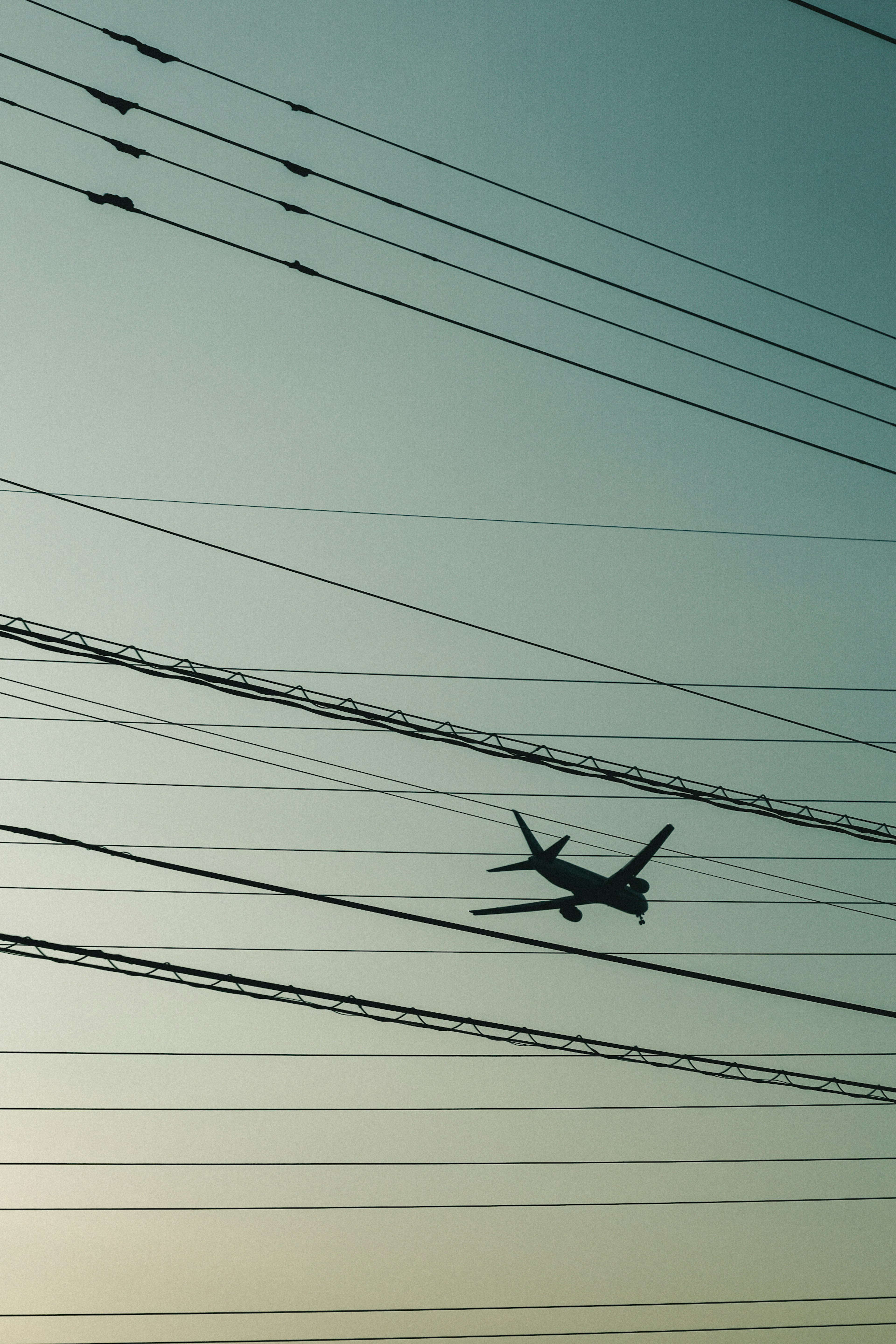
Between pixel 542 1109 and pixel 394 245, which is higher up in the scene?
pixel 394 245

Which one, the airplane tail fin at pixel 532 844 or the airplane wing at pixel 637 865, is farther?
the airplane tail fin at pixel 532 844

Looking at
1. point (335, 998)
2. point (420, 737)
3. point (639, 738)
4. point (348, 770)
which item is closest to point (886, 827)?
point (639, 738)

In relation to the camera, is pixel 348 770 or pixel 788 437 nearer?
pixel 788 437

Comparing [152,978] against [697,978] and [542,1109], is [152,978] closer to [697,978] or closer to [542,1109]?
[697,978]
